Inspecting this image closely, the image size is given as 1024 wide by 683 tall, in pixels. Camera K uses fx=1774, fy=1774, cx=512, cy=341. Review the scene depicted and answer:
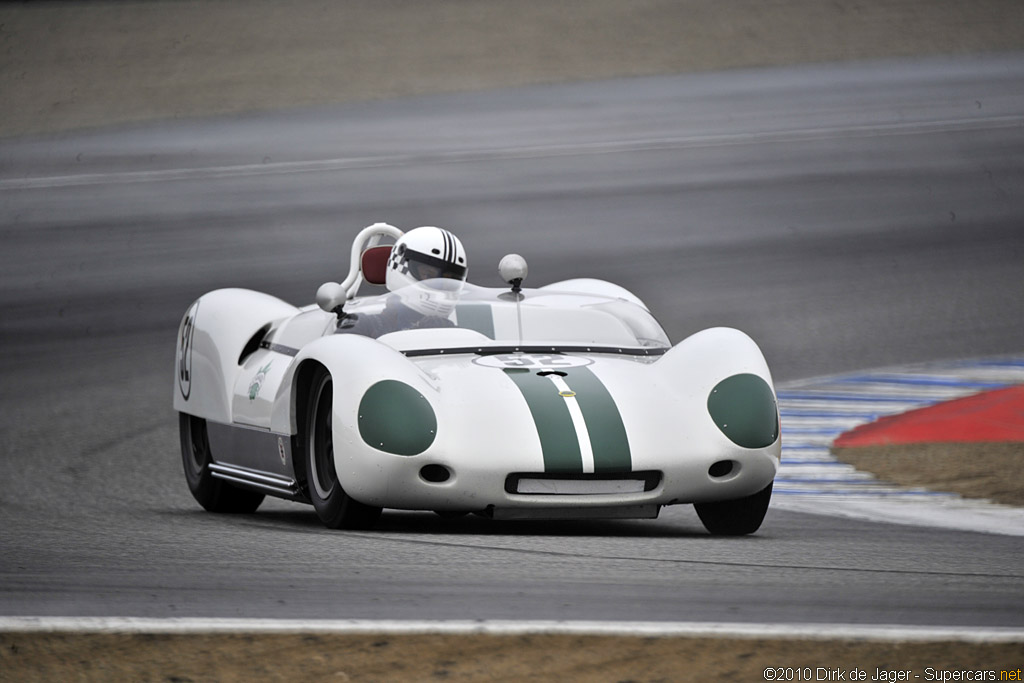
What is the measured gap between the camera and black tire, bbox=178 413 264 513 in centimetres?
866

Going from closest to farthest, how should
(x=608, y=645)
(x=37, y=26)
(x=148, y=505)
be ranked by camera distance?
(x=608, y=645) → (x=148, y=505) → (x=37, y=26)

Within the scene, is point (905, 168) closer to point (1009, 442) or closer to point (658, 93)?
point (658, 93)

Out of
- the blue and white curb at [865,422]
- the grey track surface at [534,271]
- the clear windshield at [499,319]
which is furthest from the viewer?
the blue and white curb at [865,422]

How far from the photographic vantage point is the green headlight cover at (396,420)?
21.5ft

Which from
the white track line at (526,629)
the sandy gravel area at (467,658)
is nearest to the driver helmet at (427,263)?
the white track line at (526,629)

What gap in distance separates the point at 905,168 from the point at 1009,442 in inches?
567

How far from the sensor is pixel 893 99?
93.2ft

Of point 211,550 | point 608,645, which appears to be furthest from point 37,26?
point 608,645

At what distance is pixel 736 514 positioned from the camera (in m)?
7.28

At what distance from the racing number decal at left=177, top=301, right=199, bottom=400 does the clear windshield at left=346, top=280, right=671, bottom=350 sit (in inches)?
48.1

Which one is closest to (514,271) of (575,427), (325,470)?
(325,470)

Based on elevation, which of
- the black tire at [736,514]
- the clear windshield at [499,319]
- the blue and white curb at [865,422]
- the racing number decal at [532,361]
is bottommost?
the blue and white curb at [865,422]

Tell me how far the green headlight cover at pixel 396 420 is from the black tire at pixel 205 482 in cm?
198

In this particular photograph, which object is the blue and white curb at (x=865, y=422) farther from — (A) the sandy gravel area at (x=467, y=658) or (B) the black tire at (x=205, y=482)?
(A) the sandy gravel area at (x=467, y=658)
